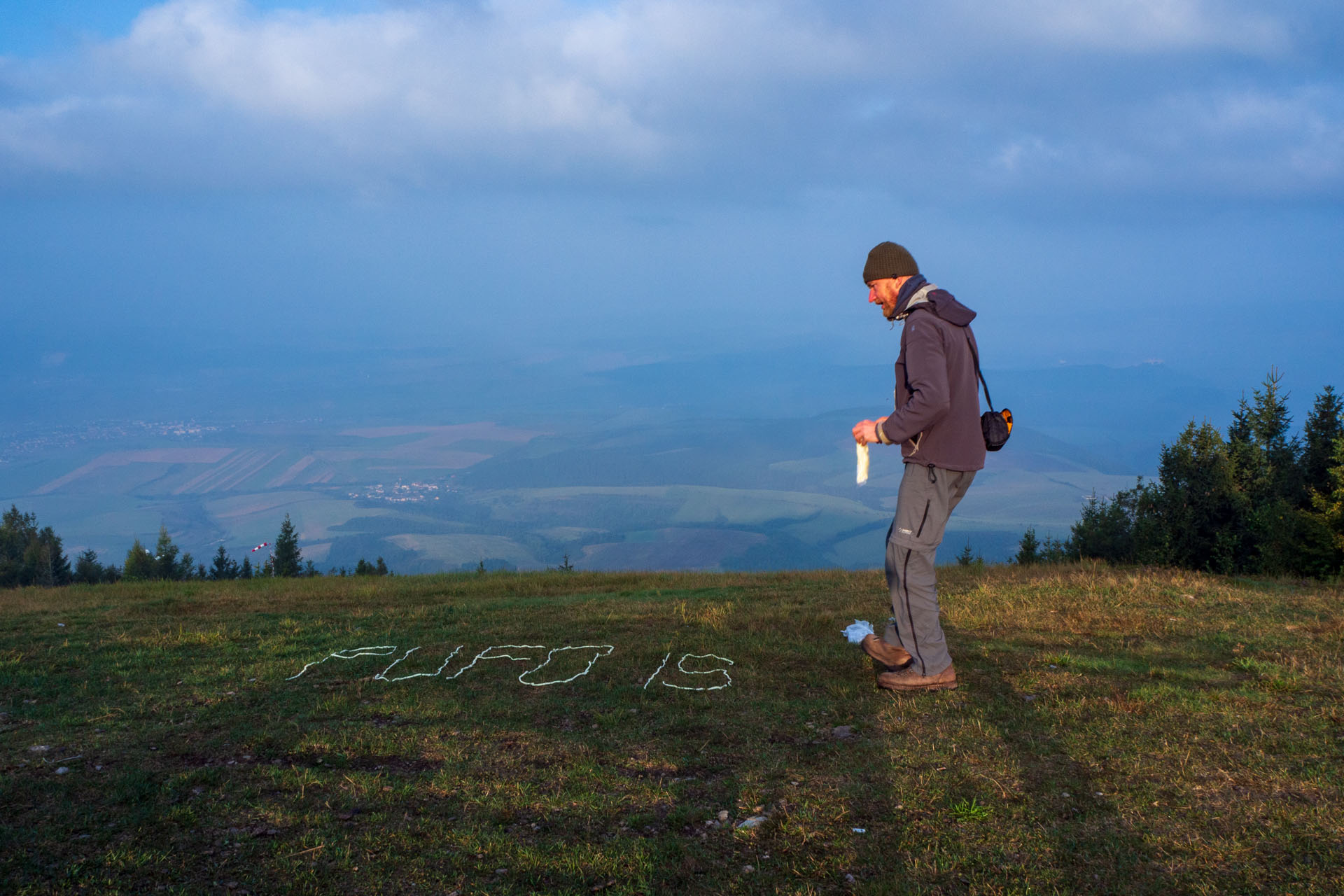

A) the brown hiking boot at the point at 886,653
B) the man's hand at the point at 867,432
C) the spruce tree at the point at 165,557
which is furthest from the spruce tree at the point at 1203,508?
the spruce tree at the point at 165,557

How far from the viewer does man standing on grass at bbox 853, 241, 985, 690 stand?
6.57 m

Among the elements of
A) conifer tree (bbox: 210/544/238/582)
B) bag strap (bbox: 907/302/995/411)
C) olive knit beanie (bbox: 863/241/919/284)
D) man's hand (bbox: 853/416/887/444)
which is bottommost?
conifer tree (bbox: 210/544/238/582)

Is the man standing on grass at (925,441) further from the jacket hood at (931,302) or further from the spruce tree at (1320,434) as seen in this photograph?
the spruce tree at (1320,434)

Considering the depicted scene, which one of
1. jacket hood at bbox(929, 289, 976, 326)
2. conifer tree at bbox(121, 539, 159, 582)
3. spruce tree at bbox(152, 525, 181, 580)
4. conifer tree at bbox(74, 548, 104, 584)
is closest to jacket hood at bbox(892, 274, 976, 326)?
jacket hood at bbox(929, 289, 976, 326)

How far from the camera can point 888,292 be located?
23.4 feet

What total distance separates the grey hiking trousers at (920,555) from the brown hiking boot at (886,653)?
23cm

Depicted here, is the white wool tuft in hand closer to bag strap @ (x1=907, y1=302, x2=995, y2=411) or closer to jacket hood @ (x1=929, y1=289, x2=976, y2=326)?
bag strap @ (x1=907, y1=302, x2=995, y2=411)

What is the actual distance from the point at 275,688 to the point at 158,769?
1935mm

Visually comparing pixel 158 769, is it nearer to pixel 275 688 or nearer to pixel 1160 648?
pixel 275 688

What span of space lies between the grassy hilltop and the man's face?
10.1 ft

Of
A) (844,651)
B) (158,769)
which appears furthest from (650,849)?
(844,651)

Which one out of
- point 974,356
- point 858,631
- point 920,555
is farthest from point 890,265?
point 858,631

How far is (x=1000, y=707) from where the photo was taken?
6.50 metres

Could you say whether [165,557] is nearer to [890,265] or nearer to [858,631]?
[858,631]
